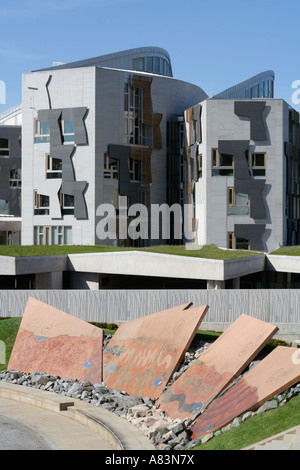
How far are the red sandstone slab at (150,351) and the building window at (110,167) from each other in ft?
120

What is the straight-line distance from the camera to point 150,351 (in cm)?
2391

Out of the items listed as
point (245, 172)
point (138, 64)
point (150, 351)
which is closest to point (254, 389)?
point (150, 351)

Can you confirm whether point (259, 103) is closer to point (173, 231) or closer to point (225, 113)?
point (225, 113)

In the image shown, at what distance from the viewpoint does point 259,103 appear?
56.6m

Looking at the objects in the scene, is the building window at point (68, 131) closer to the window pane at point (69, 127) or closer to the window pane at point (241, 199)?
the window pane at point (69, 127)

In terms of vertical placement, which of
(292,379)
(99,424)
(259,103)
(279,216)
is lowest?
(99,424)

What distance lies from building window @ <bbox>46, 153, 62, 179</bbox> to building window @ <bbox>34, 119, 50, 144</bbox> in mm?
1503

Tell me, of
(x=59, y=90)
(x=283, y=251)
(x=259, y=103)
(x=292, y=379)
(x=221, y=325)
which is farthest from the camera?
(x=59, y=90)

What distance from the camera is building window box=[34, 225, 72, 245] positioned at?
201ft

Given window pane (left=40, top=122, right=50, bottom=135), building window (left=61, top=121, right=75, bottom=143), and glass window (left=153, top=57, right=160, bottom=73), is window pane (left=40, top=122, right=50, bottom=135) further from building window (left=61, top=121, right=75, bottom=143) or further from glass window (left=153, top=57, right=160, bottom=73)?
glass window (left=153, top=57, right=160, bottom=73)

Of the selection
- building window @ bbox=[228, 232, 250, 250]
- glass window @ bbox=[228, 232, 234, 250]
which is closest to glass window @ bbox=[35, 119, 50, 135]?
glass window @ bbox=[228, 232, 234, 250]

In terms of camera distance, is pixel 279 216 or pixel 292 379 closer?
pixel 292 379
